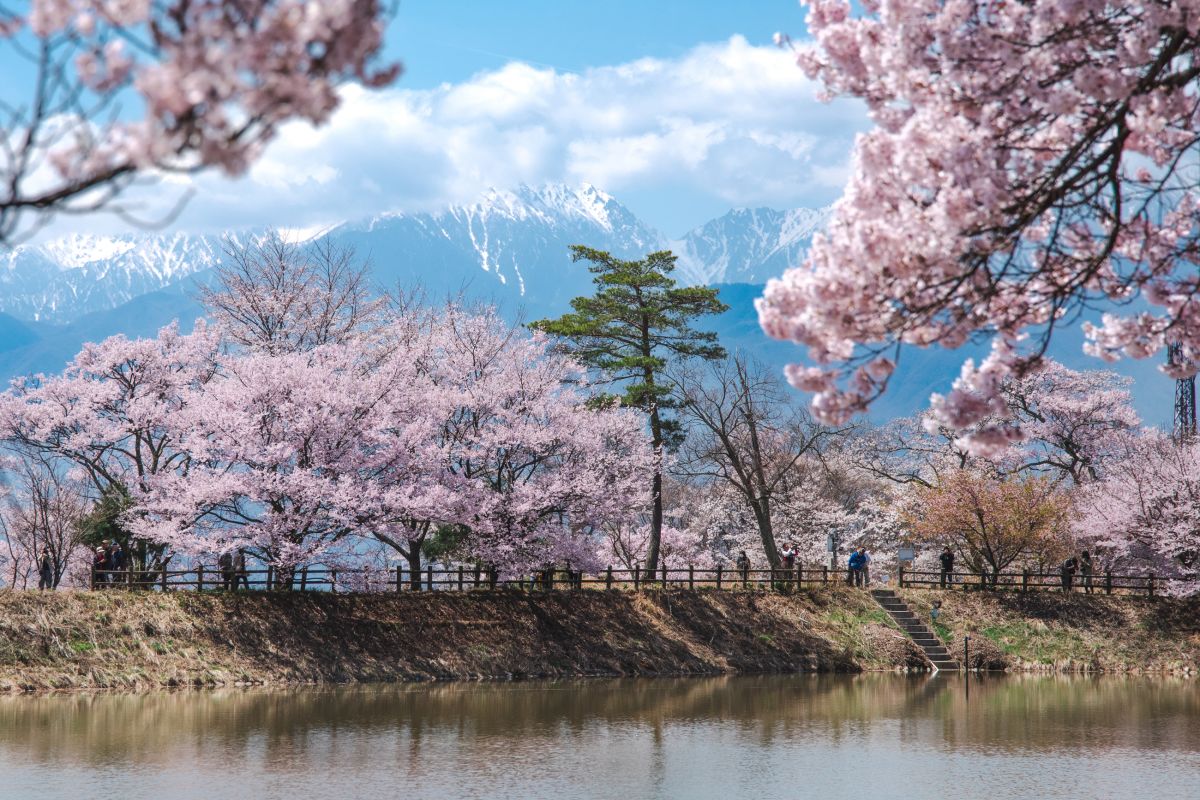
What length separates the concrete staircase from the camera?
4203 cm

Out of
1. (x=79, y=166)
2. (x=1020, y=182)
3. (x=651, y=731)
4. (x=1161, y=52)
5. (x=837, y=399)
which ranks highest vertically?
(x=1161, y=52)

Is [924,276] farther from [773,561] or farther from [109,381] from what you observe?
[773,561]

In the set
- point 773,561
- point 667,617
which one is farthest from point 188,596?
point 773,561

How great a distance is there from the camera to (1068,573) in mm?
46281

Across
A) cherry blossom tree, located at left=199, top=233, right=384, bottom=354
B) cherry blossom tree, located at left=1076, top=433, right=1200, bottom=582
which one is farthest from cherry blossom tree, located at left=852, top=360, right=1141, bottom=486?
cherry blossom tree, located at left=199, top=233, right=384, bottom=354

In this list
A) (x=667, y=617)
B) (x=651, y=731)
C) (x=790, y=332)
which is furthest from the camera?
(x=667, y=617)

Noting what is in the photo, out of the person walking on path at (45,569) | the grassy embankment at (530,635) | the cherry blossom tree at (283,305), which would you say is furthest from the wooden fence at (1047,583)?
the person walking on path at (45,569)

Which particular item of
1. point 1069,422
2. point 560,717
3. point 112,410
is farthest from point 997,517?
point 112,410

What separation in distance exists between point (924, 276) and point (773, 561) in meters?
39.3

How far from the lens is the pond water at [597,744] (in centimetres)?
2000

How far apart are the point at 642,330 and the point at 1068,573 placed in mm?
18226

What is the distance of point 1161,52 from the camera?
27.1 ft

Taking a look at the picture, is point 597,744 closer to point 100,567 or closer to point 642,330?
point 100,567

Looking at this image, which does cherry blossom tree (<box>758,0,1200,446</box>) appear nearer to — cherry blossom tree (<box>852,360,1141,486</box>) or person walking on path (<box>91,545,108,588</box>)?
person walking on path (<box>91,545,108,588</box>)
